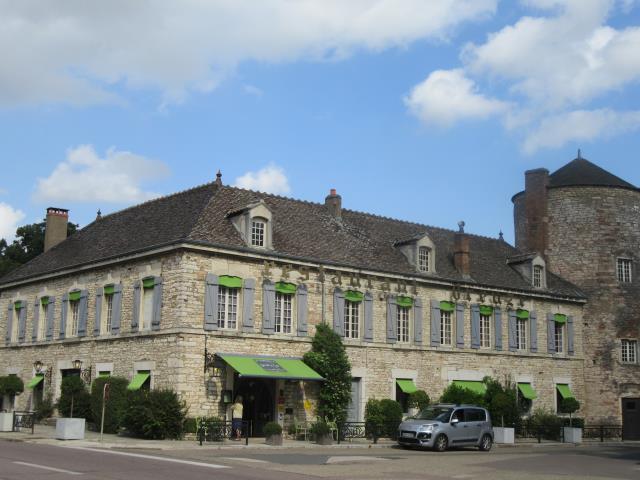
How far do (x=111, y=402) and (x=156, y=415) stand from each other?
3303 mm

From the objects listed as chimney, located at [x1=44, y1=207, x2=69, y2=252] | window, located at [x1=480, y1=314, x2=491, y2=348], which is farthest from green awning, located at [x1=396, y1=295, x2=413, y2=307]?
chimney, located at [x1=44, y1=207, x2=69, y2=252]

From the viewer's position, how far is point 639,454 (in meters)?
28.3

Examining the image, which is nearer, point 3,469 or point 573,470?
point 3,469

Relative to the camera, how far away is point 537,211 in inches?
1689

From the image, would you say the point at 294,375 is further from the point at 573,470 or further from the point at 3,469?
the point at 3,469

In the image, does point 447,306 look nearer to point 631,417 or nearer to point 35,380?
point 631,417

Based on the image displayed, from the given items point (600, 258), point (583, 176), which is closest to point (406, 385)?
point (600, 258)

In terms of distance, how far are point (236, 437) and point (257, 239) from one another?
23.6ft

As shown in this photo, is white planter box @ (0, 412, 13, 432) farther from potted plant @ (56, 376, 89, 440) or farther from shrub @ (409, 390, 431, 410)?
shrub @ (409, 390, 431, 410)

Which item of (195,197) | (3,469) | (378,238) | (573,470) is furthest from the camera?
(378,238)

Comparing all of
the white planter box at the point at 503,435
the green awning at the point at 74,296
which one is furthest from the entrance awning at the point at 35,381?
the white planter box at the point at 503,435

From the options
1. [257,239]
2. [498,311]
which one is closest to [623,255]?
[498,311]

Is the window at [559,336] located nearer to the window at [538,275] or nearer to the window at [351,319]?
the window at [538,275]

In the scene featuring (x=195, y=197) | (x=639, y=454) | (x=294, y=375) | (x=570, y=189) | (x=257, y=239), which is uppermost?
(x=570, y=189)
